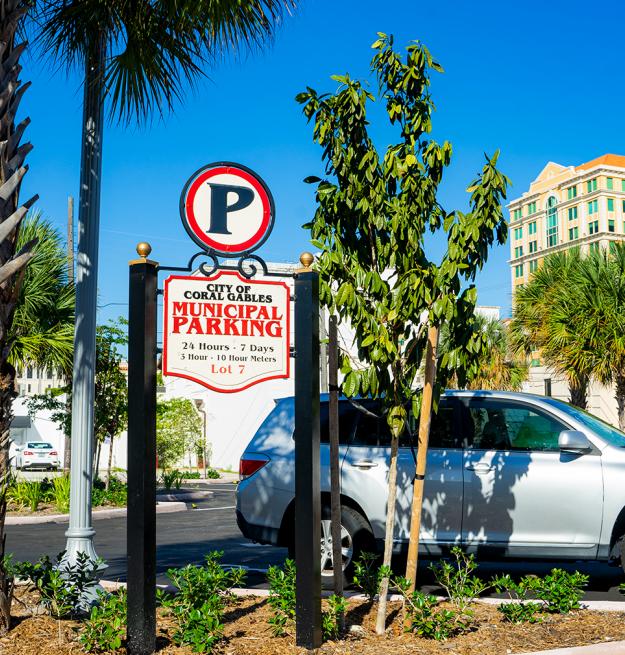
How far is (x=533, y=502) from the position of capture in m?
8.22

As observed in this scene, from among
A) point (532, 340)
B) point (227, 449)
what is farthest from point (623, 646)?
point (227, 449)

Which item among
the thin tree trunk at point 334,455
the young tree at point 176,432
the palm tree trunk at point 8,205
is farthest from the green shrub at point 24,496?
the thin tree trunk at point 334,455

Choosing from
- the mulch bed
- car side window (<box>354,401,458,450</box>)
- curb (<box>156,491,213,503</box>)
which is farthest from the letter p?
curb (<box>156,491,213,503</box>)

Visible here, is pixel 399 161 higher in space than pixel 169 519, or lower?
higher

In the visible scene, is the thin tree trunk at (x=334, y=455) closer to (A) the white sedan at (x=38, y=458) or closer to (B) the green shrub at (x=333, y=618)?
(B) the green shrub at (x=333, y=618)

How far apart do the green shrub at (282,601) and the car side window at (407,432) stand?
102 inches

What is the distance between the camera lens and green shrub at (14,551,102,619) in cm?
588

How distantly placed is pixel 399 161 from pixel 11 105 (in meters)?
2.69

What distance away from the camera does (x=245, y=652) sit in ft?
18.1

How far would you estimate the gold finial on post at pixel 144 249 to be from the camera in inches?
228

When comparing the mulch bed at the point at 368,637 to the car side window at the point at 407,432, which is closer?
the mulch bed at the point at 368,637

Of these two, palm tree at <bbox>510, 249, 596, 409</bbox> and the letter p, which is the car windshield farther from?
palm tree at <bbox>510, 249, 596, 409</bbox>

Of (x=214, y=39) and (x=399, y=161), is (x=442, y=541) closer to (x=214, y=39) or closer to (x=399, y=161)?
(x=399, y=161)

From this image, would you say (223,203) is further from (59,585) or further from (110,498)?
(110,498)
